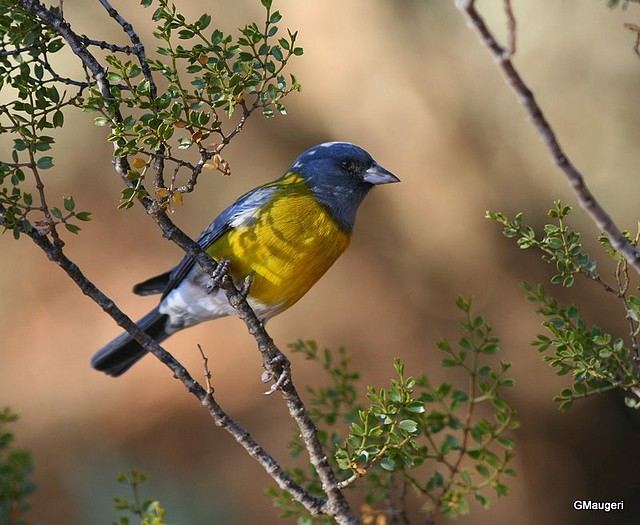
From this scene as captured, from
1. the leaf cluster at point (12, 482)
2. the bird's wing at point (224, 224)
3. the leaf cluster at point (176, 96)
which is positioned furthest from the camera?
the bird's wing at point (224, 224)

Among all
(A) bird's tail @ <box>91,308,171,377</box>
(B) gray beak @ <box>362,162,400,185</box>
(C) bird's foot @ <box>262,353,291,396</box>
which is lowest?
(C) bird's foot @ <box>262,353,291,396</box>

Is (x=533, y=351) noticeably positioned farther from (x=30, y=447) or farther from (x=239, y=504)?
(x=30, y=447)

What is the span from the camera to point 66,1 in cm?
510

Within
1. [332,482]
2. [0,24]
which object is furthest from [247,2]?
[332,482]

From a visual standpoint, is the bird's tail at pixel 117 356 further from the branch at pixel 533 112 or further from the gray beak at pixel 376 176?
the branch at pixel 533 112

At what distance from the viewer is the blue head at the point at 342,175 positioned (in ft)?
9.16

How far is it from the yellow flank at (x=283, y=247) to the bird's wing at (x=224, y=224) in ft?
0.09

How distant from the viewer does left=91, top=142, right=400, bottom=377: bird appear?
2531 millimetres

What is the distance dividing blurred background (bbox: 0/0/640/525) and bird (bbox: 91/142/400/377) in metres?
1.44

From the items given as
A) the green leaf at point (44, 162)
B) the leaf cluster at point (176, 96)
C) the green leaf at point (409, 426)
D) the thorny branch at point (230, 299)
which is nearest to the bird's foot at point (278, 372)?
the thorny branch at point (230, 299)

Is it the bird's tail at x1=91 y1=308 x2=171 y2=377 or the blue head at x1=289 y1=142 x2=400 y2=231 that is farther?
the bird's tail at x1=91 y1=308 x2=171 y2=377

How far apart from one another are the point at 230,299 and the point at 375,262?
3196mm

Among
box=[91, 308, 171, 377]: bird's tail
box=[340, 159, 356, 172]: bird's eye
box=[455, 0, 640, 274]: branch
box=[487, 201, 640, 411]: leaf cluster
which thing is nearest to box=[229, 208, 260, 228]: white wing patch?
box=[340, 159, 356, 172]: bird's eye

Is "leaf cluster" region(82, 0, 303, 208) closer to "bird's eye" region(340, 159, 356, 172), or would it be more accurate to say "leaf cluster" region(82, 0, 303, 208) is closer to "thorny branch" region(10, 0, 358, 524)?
"thorny branch" region(10, 0, 358, 524)
